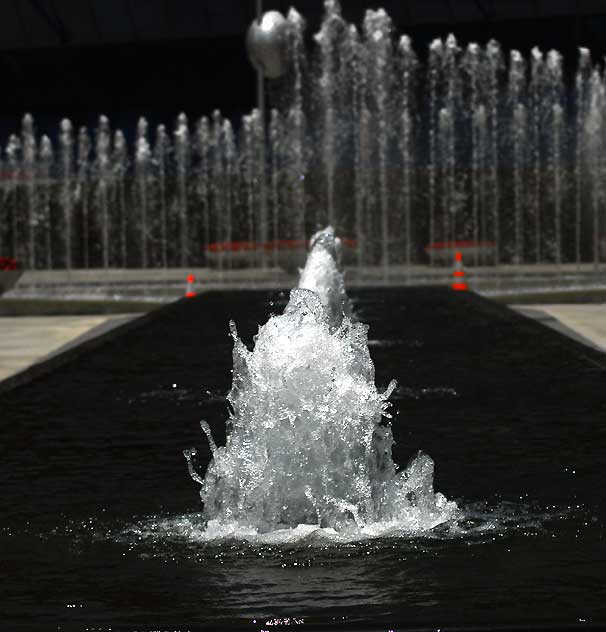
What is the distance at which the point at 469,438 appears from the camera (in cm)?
1084

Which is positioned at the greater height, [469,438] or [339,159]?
[339,159]

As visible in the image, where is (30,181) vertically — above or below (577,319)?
above

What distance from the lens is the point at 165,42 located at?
2024 inches

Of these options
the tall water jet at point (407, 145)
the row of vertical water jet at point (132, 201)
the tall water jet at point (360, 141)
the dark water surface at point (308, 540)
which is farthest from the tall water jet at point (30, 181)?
the dark water surface at point (308, 540)

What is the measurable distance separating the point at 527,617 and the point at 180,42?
152 ft

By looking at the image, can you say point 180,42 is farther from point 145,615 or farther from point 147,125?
point 145,615

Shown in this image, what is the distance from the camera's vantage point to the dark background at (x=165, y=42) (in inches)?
1914

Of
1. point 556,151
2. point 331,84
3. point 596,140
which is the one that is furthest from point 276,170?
point 596,140

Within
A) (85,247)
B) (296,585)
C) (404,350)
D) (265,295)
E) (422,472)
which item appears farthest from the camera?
A: (85,247)

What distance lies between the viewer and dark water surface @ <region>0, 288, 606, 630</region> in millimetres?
6305

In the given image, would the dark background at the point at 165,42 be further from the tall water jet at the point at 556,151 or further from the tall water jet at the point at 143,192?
the tall water jet at the point at 143,192

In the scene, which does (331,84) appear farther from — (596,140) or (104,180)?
(104,180)

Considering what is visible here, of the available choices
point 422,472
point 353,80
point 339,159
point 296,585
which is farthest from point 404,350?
point 339,159

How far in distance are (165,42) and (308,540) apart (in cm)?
4496
